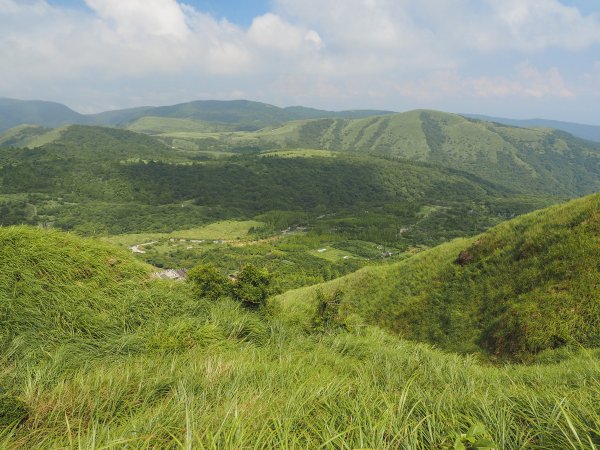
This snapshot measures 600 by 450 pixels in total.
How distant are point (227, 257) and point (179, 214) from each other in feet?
273

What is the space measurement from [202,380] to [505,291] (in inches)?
538

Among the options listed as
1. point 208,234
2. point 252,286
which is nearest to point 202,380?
point 252,286

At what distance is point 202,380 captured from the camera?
4449 millimetres

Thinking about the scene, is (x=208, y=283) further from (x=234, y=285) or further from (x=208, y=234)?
(x=208, y=234)

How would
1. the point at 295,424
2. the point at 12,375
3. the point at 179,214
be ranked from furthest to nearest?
the point at 179,214, the point at 12,375, the point at 295,424

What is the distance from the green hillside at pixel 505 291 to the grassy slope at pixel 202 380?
7.04 feet

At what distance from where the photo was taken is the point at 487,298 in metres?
14.4

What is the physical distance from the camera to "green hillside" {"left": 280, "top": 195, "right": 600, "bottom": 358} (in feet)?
35.5

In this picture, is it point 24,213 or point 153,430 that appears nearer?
point 153,430

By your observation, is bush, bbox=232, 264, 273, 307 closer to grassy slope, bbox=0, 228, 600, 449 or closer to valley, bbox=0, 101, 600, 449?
valley, bbox=0, 101, 600, 449

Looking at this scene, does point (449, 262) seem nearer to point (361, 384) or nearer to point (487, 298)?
point (487, 298)

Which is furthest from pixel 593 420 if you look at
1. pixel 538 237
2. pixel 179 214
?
pixel 179 214

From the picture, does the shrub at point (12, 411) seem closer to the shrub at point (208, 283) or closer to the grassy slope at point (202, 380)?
the grassy slope at point (202, 380)

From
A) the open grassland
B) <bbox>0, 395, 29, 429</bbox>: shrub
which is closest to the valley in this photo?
<bbox>0, 395, 29, 429</bbox>: shrub
